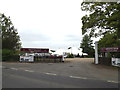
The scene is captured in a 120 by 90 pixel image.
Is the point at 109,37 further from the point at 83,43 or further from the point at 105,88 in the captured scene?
the point at 83,43

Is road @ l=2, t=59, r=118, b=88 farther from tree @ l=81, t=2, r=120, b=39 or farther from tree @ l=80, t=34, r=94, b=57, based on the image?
tree @ l=80, t=34, r=94, b=57

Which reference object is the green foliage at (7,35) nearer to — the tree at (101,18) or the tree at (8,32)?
the tree at (8,32)

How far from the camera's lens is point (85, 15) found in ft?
73.3

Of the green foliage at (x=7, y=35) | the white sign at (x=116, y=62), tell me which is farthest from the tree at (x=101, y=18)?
the green foliage at (x=7, y=35)

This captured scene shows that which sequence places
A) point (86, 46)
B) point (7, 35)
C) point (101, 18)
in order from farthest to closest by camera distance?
point (86, 46)
point (7, 35)
point (101, 18)

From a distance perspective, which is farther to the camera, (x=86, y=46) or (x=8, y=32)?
(x=86, y=46)

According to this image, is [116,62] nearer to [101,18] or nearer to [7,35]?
[101,18]

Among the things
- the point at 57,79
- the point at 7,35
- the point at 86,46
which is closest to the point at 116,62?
the point at 57,79

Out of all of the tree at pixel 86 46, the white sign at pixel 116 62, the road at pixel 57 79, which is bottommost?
the road at pixel 57 79

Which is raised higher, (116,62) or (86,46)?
(86,46)

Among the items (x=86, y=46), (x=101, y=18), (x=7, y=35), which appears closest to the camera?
(x=101, y=18)

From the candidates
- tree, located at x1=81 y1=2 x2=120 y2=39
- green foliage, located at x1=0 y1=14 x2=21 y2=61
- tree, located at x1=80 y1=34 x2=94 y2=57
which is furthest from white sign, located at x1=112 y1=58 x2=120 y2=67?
tree, located at x1=80 y1=34 x2=94 y2=57

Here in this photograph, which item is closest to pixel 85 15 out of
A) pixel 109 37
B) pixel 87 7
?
pixel 87 7

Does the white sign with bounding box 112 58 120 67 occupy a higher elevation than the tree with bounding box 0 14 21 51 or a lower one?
lower
